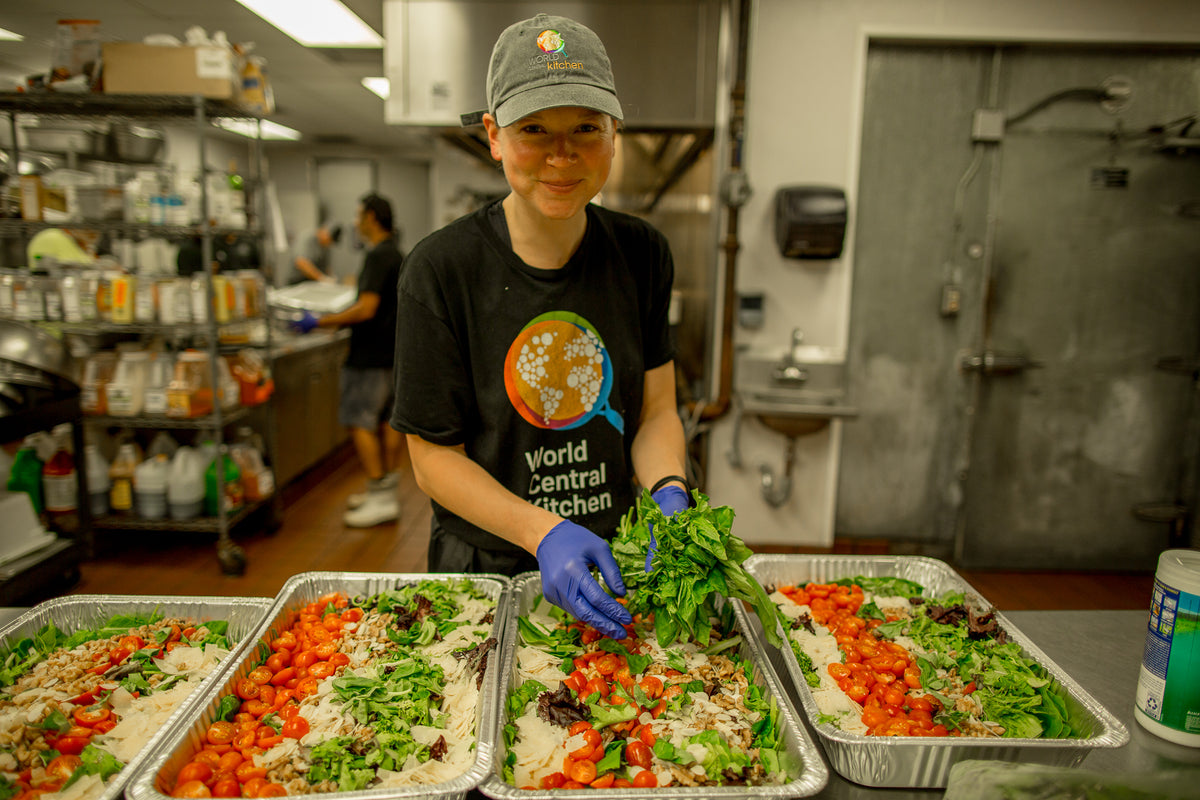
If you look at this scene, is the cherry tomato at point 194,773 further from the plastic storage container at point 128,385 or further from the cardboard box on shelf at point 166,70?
the cardboard box on shelf at point 166,70

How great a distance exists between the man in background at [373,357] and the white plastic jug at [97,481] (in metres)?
1.25

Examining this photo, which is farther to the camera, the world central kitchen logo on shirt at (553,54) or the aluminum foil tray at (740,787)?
the world central kitchen logo on shirt at (553,54)

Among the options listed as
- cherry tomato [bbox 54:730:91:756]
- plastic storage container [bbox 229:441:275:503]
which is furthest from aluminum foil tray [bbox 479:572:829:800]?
plastic storage container [bbox 229:441:275:503]

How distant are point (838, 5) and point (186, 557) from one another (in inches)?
177

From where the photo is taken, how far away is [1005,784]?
88 cm

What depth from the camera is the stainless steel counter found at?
1.11 metres

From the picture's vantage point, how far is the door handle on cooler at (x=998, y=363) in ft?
12.8

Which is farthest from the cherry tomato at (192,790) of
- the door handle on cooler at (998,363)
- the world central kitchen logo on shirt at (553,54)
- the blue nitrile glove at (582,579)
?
the door handle on cooler at (998,363)

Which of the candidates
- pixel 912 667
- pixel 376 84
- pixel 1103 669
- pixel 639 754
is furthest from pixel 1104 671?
pixel 376 84

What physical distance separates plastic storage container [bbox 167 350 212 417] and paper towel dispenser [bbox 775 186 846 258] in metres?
3.07

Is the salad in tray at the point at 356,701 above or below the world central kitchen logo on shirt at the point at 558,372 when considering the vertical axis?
below

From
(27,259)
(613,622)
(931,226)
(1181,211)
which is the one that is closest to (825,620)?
(613,622)

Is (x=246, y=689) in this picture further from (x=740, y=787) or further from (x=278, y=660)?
(x=740, y=787)

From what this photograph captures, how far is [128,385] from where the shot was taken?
12.0 ft
